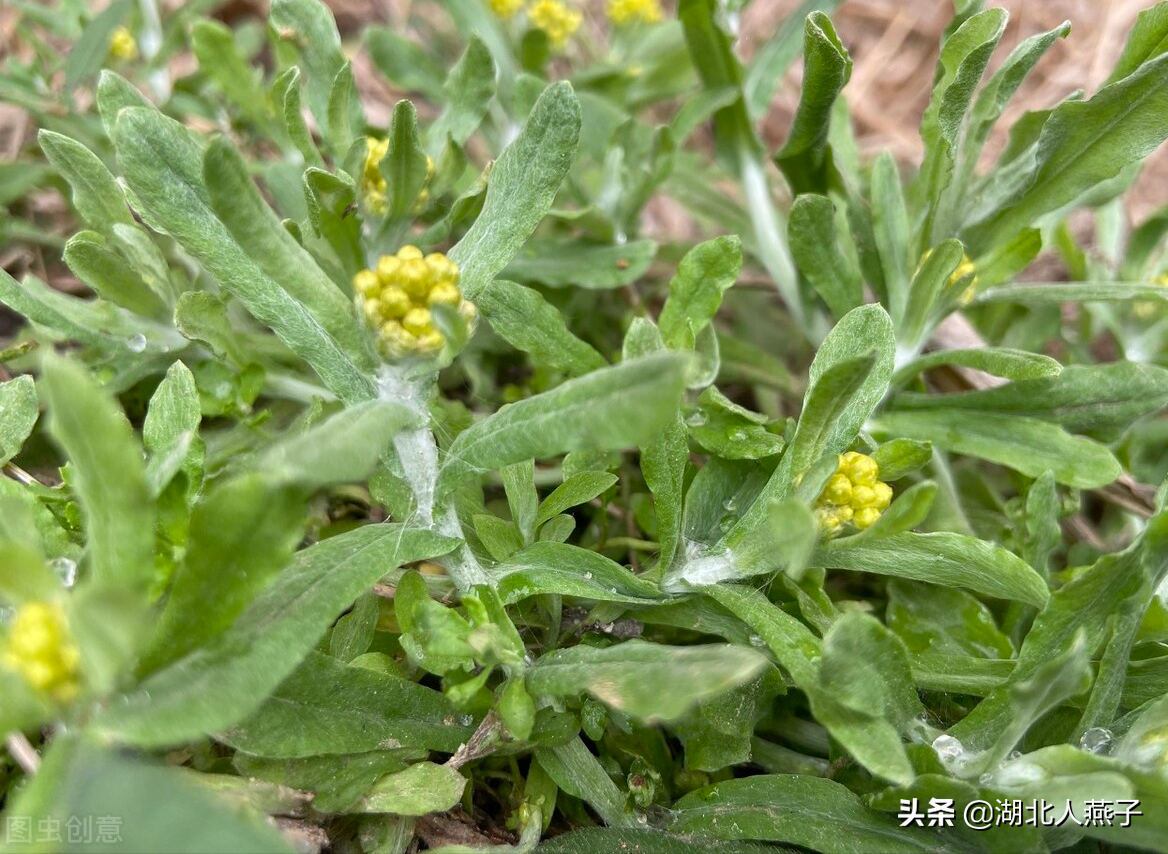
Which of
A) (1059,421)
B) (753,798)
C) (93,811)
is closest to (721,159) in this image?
(1059,421)

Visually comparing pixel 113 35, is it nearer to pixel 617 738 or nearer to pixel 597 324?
pixel 597 324

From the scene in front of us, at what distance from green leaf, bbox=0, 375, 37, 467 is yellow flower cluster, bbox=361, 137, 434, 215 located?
2.41 feet

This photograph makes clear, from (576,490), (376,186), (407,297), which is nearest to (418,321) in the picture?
(407,297)

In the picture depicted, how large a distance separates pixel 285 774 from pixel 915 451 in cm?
124

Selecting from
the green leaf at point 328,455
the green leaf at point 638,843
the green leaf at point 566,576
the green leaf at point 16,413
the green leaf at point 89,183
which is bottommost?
the green leaf at point 638,843

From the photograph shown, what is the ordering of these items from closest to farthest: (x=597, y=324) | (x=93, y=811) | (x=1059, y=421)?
(x=93, y=811) < (x=1059, y=421) < (x=597, y=324)

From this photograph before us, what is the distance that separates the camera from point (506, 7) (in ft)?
8.95

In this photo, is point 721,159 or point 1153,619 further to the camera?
point 721,159

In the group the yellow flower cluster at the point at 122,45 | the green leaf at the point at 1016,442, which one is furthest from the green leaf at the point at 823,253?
the yellow flower cluster at the point at 122,45

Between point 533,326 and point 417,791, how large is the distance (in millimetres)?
906

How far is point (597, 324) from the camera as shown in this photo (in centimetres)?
266

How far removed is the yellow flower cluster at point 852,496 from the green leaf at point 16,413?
1.49 meters

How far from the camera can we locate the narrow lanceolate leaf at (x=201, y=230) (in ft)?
4.83

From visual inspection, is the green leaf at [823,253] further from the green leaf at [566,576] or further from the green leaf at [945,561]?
the green leaf at [566,576]
